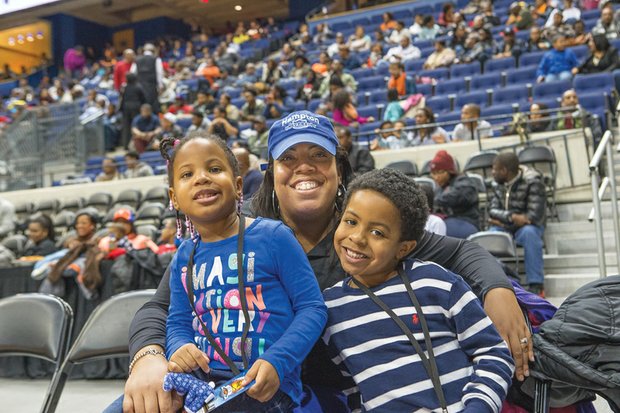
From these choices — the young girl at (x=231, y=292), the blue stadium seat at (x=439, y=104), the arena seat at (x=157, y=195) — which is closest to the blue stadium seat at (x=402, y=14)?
the blue stadium seat at (x=439, y=104)

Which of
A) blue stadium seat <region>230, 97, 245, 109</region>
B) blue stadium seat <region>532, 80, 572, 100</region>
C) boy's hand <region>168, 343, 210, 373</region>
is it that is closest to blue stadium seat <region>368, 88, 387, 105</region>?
blue stadium seat <region>532, 80, 572, 100</region>

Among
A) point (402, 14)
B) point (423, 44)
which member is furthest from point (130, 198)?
point (402, 14)

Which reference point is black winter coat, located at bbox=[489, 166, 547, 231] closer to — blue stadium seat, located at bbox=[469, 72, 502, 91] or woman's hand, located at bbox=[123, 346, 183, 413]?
woman's hand, located at bbox=[123, 346, 183, 413]

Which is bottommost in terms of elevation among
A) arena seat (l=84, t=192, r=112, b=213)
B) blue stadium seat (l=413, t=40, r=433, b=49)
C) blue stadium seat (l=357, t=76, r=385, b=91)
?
arena seat (l=84, t=192, r=112, b=213)

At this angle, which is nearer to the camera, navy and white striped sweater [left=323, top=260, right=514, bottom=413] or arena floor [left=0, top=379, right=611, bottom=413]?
navy and white striped sweater [left=323, top=260, right=514, bottom=413]

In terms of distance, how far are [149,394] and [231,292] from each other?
29 centimetres

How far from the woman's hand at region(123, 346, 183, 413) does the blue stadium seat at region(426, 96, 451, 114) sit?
27.2 feet

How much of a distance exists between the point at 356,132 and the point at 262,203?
617cm

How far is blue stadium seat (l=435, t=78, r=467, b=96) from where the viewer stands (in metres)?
9.70

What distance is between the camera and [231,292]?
1494 mm

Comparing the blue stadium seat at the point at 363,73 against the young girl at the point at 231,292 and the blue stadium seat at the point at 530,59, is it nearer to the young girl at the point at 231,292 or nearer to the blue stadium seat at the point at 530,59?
the blue stadium seat at the point at 530,59

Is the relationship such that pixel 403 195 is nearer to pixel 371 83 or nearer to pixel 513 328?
pixel 513 328

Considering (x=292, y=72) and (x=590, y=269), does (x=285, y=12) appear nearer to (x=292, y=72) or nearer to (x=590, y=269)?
(x=292, y=72)

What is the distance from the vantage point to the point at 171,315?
1.57m
